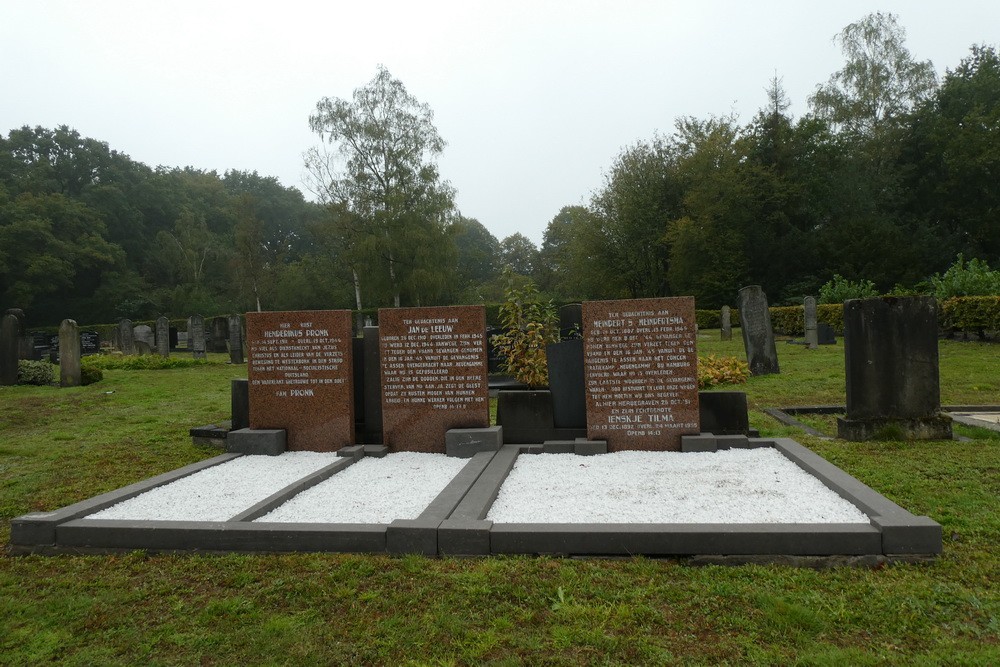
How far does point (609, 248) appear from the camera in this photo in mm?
36375

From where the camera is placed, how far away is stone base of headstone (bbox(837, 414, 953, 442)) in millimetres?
6023

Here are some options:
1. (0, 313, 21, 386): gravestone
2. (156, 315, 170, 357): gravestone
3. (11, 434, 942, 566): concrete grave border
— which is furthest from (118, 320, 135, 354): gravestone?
(11, 434, 942, 566): concrete grave border

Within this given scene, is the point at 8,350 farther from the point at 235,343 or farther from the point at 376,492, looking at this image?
the point at 376,492

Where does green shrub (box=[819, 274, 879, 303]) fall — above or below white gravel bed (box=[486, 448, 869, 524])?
above

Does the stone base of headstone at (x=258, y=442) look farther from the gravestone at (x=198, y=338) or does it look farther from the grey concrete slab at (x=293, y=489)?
the gravestone at (x=198, y=338)

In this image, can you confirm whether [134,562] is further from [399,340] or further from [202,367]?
[202,367]

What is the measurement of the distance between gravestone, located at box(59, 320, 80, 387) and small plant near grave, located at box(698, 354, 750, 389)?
475 inches

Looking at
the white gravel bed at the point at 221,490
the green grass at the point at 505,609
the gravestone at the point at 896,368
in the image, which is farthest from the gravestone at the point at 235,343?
the gravestone at the point at 896,368

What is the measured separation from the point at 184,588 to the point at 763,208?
113 ft

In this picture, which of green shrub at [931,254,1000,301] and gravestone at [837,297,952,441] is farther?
green shrub at [931,254,1000,301]

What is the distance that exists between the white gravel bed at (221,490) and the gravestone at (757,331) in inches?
313

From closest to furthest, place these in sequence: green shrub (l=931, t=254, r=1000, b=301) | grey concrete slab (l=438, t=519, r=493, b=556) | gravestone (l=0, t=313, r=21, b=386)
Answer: grey concrete slab (l=438, t=519, r=493, b=556), gravestone (l=0, t=313, r=21, b=386), green shrub (l=931, t=254, r=1000, b=301)

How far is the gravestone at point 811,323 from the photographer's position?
16609 mm

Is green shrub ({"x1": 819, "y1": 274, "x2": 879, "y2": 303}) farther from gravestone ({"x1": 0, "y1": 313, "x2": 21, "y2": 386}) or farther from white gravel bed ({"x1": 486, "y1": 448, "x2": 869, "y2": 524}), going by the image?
gravestone ({"x1": 0, "y1": 313, "x2": 21, "y2": 386})
